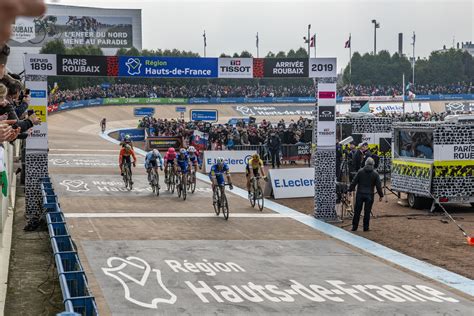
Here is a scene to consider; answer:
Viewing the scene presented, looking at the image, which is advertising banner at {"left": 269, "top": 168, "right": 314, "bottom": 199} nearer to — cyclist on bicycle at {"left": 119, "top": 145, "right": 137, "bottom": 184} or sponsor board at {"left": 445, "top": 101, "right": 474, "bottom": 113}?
cyclist on bicycle at {"left": 119, "top": 145, "right": 137, "bottom": 184}

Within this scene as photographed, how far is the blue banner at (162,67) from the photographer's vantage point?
18.1m

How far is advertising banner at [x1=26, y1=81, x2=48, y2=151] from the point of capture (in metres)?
17.3

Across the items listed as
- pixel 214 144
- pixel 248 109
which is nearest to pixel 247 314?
pixel 214 144

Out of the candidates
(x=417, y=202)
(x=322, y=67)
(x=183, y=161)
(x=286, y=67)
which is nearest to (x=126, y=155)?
(x=183, y=161)

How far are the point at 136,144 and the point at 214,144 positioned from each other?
1207cm

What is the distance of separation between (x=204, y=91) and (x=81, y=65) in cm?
7668

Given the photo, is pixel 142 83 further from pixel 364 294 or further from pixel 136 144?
pixel 364 294

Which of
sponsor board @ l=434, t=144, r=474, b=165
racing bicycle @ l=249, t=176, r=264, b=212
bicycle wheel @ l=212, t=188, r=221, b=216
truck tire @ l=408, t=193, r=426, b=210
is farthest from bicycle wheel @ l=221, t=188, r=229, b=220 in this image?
sponsor board @ l=434, t=144, r=474, b=165

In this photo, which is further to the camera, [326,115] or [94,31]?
[94,31]

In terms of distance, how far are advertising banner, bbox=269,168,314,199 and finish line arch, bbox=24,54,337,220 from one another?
4599 millimetres

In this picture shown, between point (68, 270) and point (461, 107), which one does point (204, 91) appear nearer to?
point (461, 107)

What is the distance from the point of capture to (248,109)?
301 ft

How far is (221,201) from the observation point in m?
18.8

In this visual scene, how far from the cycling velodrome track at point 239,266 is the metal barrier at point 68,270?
2.80 feet
